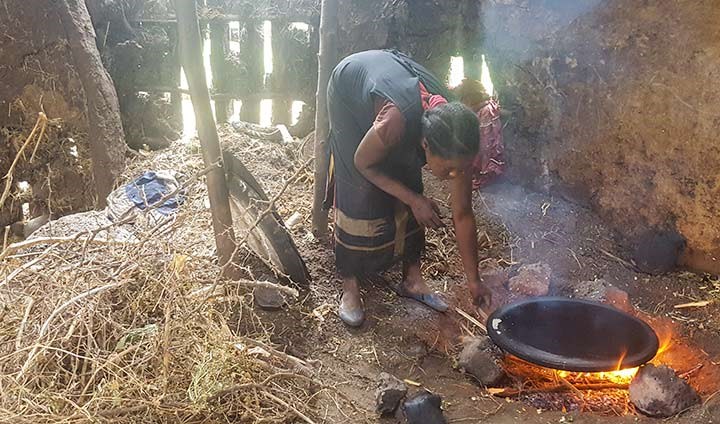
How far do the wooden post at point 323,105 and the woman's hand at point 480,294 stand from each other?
1.35 m

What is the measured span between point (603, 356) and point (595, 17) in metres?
2.38

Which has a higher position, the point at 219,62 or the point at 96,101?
the point at 219,62

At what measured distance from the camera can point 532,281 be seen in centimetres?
394

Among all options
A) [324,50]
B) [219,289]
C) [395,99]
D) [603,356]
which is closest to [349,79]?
[395,99]

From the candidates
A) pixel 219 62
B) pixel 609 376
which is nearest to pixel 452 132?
pixel 609 376

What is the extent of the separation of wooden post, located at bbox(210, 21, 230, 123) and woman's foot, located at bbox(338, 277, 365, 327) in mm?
3472

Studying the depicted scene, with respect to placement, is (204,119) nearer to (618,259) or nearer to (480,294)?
(480,294)

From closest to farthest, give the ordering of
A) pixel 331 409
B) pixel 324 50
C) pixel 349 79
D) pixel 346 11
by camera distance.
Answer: pixel 331 409 → pixel 349 79 → pixel 324 50 → pixel 346 11

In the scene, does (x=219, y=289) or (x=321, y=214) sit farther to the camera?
(x=321, y=214)

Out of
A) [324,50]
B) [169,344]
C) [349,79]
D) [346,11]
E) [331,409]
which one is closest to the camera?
[169,344]

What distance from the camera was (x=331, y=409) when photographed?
3066 millimetres

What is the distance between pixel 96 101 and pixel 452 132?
3.74 meters

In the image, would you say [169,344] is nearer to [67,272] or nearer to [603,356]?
[67,272]

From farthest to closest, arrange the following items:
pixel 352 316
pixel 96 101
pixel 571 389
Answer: pixel 96 101
pixel 352 316
pixel 571 389
